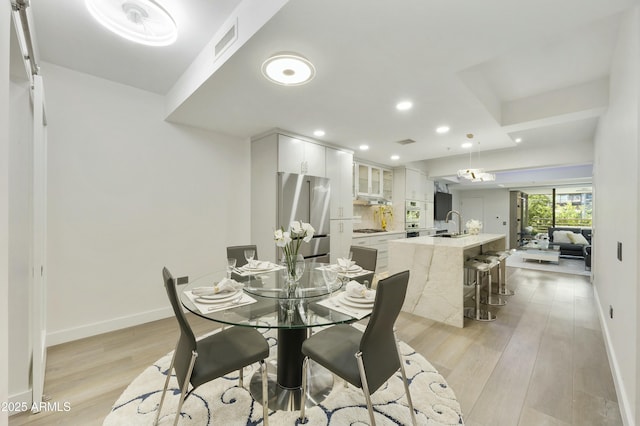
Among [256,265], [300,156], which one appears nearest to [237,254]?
[256,265]

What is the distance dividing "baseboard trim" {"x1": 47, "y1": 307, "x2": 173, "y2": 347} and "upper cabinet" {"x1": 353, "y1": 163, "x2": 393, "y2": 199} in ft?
12.5

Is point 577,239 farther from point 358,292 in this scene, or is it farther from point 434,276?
point 358,292

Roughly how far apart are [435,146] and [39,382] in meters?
5.24

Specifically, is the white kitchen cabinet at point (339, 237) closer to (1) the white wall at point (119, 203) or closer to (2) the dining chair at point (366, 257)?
(2) the dining chair at point (366, 257)

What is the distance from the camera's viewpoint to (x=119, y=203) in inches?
115

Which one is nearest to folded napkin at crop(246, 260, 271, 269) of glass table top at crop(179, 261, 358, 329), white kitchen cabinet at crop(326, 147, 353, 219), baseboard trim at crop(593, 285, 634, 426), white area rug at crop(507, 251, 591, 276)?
glass table top at crop(179, 261, 358, 329)

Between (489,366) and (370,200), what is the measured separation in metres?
3.76

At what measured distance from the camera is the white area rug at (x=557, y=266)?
5684 millimetres

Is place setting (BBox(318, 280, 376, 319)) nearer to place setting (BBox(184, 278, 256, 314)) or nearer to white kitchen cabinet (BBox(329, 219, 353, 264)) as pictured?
place setting (BBox(184, 278, 256, 314))

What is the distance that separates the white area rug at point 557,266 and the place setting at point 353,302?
631 cm

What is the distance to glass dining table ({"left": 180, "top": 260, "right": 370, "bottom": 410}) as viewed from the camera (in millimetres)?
1435

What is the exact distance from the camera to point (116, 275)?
115 inches

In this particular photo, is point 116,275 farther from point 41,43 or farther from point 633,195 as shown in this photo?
point 633,195

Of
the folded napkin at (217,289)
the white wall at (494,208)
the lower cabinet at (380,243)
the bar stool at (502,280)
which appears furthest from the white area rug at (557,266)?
the folded napkin at (217,289)
